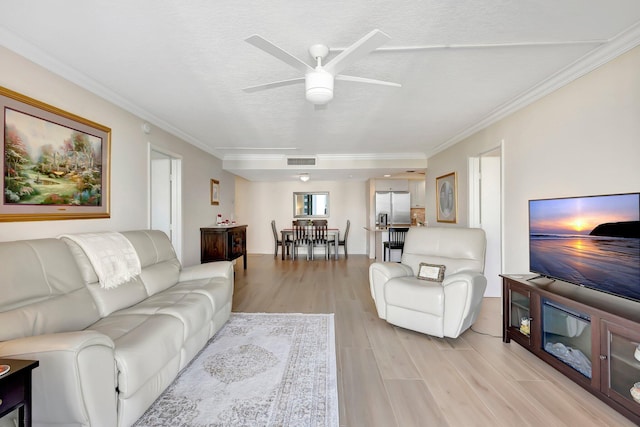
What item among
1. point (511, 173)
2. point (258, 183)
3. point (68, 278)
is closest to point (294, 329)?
point (68, 278)

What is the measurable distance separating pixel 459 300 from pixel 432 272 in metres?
0.55

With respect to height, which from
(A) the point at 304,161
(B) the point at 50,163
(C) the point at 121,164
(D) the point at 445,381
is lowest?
(D) the point at 445,381

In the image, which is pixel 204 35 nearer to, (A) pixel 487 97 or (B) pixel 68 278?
(B) pixel 68 278

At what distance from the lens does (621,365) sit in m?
1.64

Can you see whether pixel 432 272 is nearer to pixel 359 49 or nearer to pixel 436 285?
pixel 436 285

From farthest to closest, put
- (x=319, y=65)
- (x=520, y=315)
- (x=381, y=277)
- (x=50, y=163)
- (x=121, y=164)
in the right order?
(x=381, y=277), (x=121, y=164), (x=520, y=315), (x=50, y=163), (x=319, y=65)

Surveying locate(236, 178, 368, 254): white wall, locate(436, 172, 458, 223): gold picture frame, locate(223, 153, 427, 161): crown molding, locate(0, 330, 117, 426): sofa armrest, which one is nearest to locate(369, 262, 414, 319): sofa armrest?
locate(436, 172, 458, 223): gold picture frame

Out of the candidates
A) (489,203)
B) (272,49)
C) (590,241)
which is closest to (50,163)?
(272,49)

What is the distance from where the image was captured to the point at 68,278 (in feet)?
6.15

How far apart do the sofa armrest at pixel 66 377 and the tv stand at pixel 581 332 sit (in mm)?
2724

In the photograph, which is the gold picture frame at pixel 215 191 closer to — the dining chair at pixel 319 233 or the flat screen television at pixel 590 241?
the dining chair at pixel 319 233

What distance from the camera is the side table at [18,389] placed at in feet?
3.43

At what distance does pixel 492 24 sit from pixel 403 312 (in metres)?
2.40

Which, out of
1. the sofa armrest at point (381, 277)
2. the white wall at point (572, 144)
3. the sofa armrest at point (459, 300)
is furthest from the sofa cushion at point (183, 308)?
the white wall at point (572, 144)
